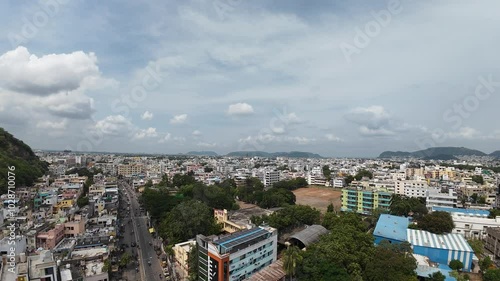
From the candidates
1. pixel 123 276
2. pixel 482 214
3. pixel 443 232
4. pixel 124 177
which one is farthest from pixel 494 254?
pixel 124 177

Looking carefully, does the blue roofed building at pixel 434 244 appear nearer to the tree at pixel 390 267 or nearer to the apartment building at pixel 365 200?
the tree at pixel 390 267

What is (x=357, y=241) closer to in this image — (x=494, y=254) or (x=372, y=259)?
(x=372, y=259)

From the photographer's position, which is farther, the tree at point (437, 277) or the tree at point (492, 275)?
the tree at point (437, 277)

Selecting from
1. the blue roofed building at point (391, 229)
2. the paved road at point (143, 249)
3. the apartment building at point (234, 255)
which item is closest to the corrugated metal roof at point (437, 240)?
the blue roofed building at point (391, 229)

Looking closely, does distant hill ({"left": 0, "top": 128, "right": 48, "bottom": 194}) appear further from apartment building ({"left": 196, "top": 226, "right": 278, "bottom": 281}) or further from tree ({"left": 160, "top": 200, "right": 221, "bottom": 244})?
apartment building ({"left": 196, "top": 226, "right": 278, "bottom": 281})

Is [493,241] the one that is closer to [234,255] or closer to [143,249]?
[234,255]
